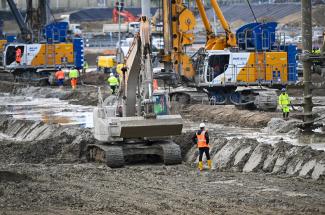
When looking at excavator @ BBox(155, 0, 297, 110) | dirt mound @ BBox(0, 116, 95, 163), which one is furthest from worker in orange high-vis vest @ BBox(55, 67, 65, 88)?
dirt mound @ BBox(0, 116, 95, 163)

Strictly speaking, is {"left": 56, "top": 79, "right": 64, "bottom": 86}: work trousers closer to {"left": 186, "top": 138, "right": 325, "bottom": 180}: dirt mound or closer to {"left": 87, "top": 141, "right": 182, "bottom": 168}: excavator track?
{"left": 186, "top": 138, "right": 325, "bottom": 180}: dirt mound

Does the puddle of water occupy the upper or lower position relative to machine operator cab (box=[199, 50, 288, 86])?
lower

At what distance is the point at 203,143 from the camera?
2258 cm

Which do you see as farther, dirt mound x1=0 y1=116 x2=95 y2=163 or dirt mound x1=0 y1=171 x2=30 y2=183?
dirt mound x1=0 y1=116 x2=95 y2=163

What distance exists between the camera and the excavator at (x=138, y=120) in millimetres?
23094

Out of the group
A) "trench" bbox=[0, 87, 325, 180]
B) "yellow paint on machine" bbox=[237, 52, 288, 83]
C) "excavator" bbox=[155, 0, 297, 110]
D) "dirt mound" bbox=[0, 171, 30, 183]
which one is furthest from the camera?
"yellow paint on machine" bbox=[237, 52, 288, 83]

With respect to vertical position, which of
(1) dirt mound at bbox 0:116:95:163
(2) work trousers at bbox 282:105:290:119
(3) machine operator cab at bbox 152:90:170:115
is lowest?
(1) dirt mound at bbox 0:116:95:163

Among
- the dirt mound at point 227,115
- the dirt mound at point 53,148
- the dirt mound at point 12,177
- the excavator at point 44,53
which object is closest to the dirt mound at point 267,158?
the dirt mound at point 53,148

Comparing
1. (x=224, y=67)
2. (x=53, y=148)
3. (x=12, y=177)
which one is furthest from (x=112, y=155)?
(x=224, y=67)

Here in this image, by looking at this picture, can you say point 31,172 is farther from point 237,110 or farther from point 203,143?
point 237,110

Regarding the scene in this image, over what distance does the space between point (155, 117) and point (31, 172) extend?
3.50 meters

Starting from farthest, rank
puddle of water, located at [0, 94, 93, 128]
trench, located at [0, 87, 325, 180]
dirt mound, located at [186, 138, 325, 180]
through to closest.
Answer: puddle of water, located at [0, 94, 93, 128]
trench, located at [0, 87, 325, 180]
dirt mound, located at [186, 138, 325, 180]

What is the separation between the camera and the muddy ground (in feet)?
53.2

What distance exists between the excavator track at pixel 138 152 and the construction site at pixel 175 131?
0.10 feet
